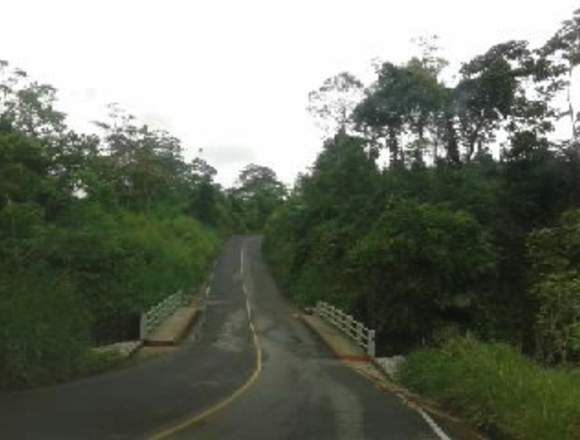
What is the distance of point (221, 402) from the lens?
674 inches

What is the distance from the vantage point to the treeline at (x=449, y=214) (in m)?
33.1

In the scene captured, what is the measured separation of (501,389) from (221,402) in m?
5.45

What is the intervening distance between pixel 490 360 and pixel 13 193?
91.1 feet

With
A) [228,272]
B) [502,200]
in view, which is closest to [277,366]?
[502,200]

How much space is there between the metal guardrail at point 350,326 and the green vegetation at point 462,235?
84 centimetres

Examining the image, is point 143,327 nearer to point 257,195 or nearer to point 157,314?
point 157,314

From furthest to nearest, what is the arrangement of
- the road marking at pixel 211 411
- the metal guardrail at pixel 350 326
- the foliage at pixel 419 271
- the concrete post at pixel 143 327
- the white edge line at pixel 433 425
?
the foliage at pixel 419 271 < the concrete post at pixel 143 327 < the metal guardrail at pixel 350 326 < the white edge line at pixel 433 425 < the road marking at pixel 211 411

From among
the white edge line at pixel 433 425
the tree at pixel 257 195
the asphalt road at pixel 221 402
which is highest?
the tree at pixel 257 195

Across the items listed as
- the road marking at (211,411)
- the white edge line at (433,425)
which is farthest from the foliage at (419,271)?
the white edge line at (433,425)

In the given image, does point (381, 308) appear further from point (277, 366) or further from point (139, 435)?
point (139, 435)

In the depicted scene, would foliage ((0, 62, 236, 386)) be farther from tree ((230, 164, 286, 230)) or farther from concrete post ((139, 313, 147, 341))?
tree ((230, 164, 286, 230))

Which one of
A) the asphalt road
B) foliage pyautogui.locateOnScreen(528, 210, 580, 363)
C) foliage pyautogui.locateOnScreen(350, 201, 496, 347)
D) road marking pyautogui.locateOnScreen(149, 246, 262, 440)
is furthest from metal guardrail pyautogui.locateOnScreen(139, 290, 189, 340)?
→ foliage pyautogui.locateOnScreen(528, 210, 580, 363)

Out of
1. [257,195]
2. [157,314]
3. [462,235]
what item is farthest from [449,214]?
[257,195]

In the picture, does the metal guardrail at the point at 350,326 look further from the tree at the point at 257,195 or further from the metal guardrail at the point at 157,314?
the tree at the point at 257,195
